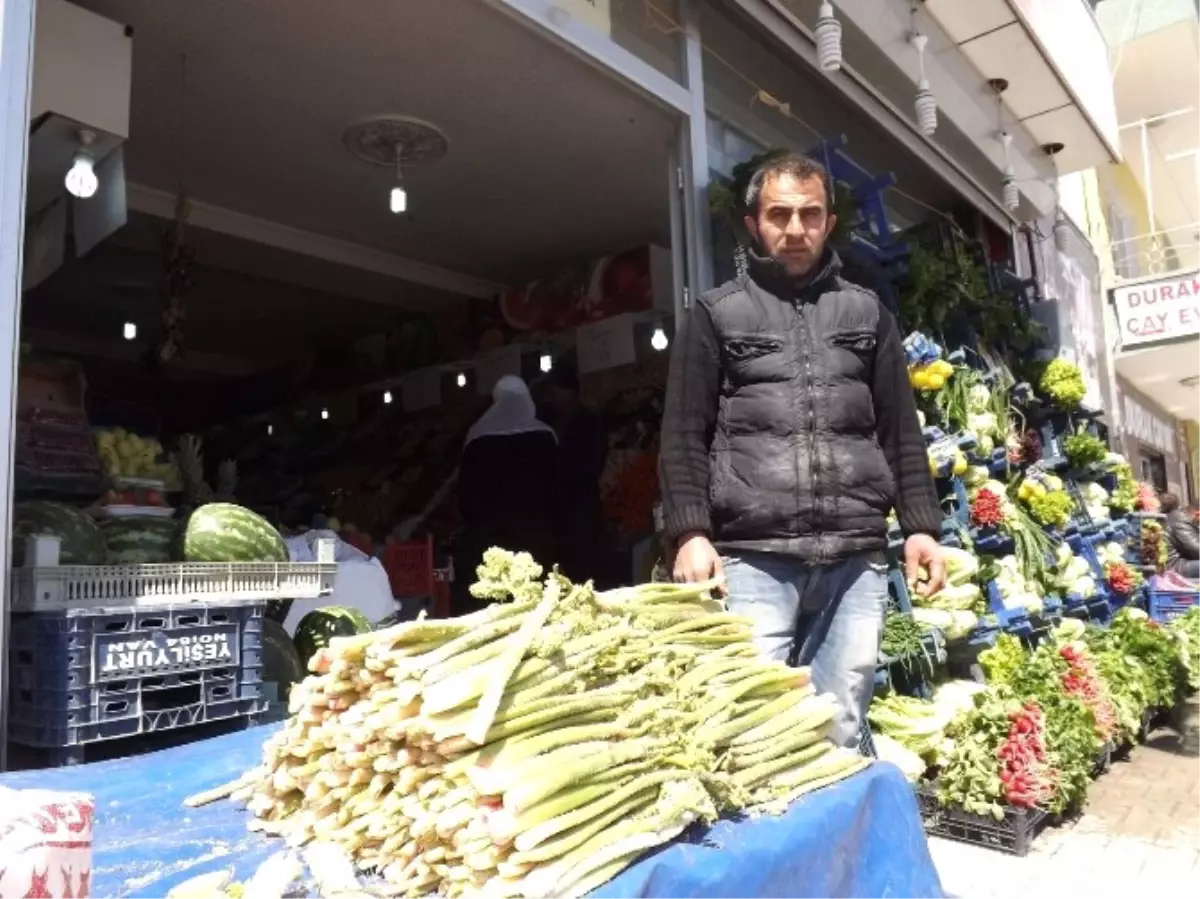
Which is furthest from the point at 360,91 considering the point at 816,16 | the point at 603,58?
the point at 816,16

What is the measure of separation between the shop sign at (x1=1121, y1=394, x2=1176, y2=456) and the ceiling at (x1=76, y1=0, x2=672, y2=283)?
1185 centimetres

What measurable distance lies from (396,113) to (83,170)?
2.09 metres

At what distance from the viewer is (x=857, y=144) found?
6387 mm

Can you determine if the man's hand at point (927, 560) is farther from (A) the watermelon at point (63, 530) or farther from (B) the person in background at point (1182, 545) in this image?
(B) the person in background at point (1182, 545)

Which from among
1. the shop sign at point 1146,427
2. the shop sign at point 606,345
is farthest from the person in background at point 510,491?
the shop sign at point 1146,427

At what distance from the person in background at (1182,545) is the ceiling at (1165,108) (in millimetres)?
3339

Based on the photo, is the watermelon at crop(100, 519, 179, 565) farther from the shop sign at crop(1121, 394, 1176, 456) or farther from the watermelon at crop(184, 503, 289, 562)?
the shop sign at crop(1121, 394, 1176, 456)

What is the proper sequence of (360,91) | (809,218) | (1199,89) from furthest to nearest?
(1199,89) < (360,91) < (809,218)

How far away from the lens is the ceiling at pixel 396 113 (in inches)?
161

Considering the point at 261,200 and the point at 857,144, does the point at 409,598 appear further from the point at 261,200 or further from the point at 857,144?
the point at 857,144

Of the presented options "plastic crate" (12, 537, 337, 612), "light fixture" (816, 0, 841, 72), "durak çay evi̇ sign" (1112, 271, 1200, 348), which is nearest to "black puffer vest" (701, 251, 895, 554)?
"plastic crate" (12, 537, 337, 612)

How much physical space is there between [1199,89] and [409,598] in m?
14.0

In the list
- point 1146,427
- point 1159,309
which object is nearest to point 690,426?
point 1159,309

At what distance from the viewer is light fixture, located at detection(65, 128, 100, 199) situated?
3.08 m
